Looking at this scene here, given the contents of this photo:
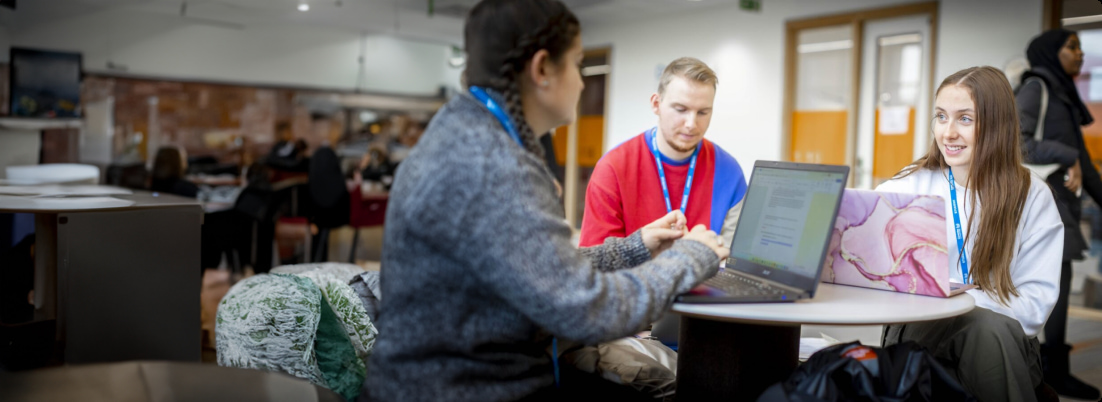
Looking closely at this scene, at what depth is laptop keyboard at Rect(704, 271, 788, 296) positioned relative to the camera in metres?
1.51

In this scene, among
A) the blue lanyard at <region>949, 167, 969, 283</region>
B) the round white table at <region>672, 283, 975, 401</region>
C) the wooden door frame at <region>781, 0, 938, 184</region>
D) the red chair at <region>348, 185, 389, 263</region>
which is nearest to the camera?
the round white table at <region>672, 283, 975, 401</region>

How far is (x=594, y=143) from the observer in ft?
A: 32.4

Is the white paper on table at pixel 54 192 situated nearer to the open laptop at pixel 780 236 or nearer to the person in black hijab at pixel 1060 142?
the open laptop at pixel 780 236

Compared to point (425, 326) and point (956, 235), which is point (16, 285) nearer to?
point (425, 326)

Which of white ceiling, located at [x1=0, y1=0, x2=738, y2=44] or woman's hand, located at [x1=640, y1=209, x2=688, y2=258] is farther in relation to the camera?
white ceiling, located at [x1=0, y1=0, x2=738, y2=44]

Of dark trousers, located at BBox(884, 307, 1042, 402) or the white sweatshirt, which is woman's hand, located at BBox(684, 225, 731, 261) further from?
dark trousers, located at BBox(884, 307, 1042, 402)

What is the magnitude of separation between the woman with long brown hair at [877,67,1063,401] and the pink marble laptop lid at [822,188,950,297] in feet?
0.85

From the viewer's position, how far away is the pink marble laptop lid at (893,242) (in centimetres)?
165

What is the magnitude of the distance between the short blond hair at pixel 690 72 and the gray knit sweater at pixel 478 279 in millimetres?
1223

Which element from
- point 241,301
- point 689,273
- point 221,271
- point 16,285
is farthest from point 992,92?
point 221,271

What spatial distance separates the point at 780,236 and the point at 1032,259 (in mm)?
826

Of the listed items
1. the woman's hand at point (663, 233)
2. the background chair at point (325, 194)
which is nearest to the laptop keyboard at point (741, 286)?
the woman's hand at point (663, 233)

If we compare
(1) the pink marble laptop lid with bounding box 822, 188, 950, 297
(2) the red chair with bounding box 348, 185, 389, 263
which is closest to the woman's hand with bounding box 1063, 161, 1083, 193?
(1) the pink marble laptop lid with bounding box 822, 188, 950, 297

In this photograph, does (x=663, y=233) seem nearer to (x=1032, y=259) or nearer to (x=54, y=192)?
(x=1032, y=259)
